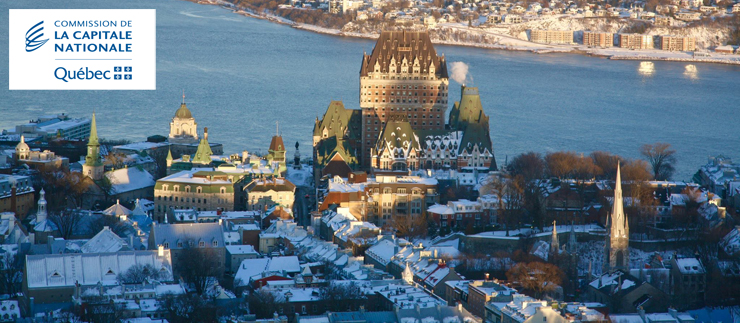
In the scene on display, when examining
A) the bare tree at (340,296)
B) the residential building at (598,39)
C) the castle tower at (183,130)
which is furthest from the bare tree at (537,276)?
the residential building at (598,39)


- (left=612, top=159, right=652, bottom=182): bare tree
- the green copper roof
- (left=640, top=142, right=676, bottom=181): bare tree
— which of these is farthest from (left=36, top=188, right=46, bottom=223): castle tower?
(left=640, top=142, right=676, bottom=181): bare tree

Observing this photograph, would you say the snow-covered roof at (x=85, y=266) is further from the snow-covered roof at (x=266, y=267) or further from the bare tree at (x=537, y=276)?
the bare tree at (x=537, y=276)

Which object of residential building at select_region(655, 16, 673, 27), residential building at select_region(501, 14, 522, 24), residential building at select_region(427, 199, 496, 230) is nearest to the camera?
residential building at select_region(427, 199, 496, 230)

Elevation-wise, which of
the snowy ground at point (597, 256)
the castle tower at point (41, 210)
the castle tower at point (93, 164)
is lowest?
the snowy ground at point (597, 256)

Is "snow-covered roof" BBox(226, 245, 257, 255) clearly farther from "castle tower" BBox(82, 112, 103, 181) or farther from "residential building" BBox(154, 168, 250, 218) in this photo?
"castle tower" BBox(82, 112, 103, 181)

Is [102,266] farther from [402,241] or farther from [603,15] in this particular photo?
[603,15]

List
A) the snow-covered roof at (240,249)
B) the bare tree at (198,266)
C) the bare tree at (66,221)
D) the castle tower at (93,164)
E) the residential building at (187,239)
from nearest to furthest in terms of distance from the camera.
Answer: the bare tree at (198,266) → the residential building at (187,239) → the snow-covered roof at (240,249) → the bare tree at (66,221) → the castle tower at (93,164)

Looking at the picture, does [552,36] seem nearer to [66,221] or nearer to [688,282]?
[66,221]
